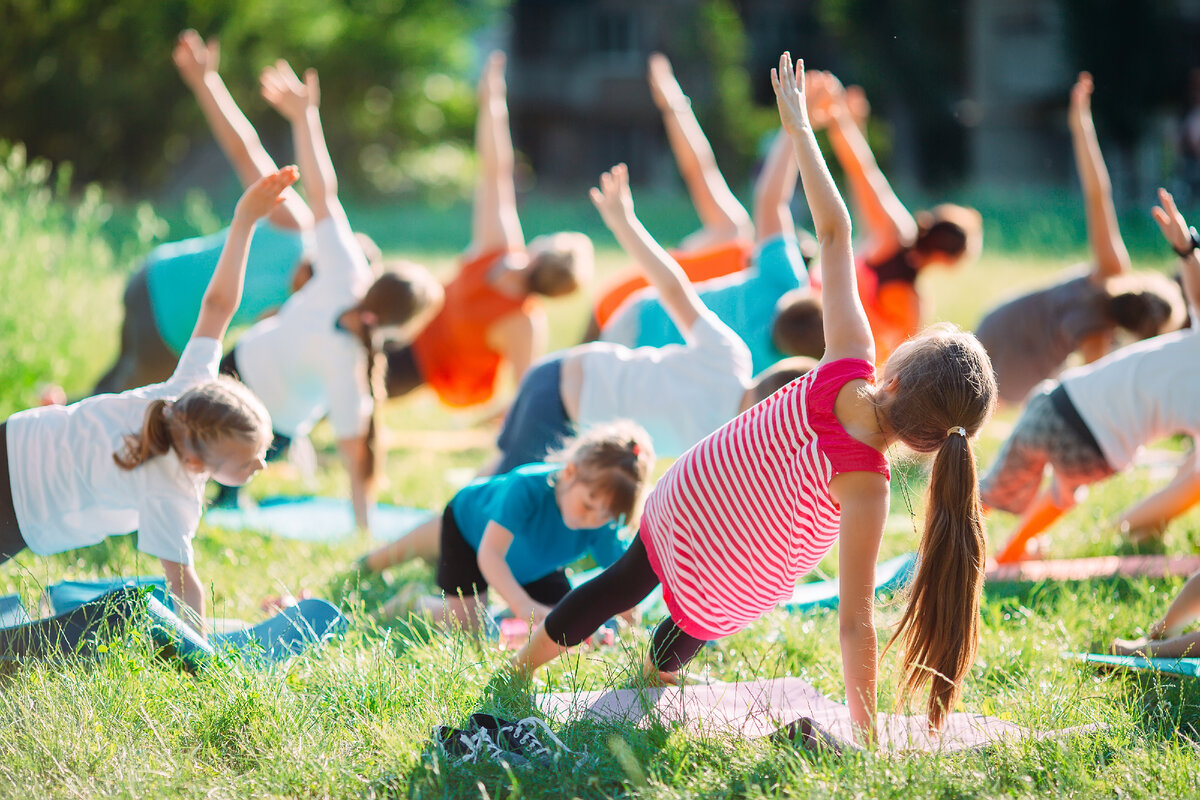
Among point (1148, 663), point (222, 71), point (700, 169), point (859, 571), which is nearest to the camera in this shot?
point (859, 571)

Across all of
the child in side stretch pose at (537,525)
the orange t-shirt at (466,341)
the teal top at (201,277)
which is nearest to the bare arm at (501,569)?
the child in side stretch pose at (537,525)

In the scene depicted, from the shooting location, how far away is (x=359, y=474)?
178 inches

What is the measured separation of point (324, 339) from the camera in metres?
4.33

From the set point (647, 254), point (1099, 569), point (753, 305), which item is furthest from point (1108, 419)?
point (647, 254)

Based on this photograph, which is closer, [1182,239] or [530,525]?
[530,525]

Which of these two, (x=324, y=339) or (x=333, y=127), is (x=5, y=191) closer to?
(x=324, y=339)

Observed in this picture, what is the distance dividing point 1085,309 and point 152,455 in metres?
3.85

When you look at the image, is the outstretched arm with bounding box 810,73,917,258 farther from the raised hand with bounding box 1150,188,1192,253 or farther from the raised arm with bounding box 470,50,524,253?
the raised hand with bounding box 1150,188,1192,253

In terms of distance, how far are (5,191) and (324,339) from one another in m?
3.90

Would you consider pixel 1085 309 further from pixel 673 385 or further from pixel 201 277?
pixel 201 277

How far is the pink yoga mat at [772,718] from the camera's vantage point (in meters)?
2.48

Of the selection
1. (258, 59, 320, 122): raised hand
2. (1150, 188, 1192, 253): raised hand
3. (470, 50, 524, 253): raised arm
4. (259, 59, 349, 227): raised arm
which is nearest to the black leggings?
(1150, 188, 1192, 253): raised hand

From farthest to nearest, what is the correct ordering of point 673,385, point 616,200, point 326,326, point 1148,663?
1. point 326,326
2. point 673,385
3. point 616,200
4. point 1148,663

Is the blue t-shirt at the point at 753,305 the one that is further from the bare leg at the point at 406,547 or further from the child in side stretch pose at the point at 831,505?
the child in side stretch pose at the point at 831,505
